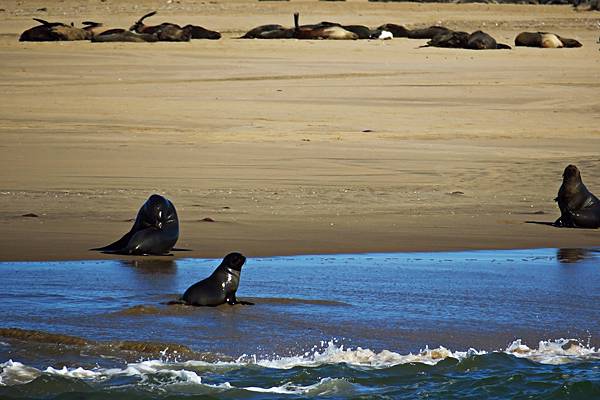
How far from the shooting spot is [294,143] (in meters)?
15.2

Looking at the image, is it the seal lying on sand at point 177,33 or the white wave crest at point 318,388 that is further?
the seal lying on sand at point 177,33

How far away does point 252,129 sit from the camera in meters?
16.4

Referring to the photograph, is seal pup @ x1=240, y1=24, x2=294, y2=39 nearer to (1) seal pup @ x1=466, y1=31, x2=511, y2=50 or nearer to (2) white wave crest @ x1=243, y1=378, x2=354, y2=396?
(1) seal pup @ x1=466, y1=31, x2=511, y2=50

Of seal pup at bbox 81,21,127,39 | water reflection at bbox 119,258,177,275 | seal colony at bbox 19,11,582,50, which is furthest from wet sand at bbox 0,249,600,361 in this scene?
seal pup at bbox 81,21,127,39

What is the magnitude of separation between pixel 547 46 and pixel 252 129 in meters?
14.4

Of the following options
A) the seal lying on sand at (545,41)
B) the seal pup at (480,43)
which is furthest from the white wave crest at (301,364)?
the seal lying on sand at (545,41)

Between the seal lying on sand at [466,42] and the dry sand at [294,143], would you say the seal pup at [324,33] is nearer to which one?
the dry sand at [294,143]

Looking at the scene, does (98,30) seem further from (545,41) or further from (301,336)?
(301,336)

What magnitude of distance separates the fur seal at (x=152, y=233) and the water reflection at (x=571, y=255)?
9.25ft

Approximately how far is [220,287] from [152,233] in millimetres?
1663

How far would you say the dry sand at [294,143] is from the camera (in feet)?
33.1

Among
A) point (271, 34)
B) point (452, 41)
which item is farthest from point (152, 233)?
point (271, 34)

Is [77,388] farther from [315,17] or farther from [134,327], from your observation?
[315,17]

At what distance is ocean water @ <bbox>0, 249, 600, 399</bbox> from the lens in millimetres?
6262
